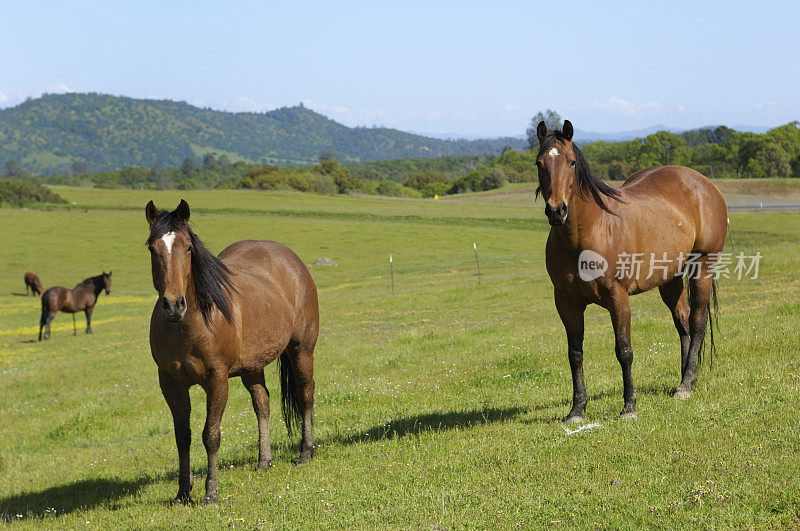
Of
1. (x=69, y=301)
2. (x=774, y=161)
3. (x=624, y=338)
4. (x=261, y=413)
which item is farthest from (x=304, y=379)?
(x=774, y=161)

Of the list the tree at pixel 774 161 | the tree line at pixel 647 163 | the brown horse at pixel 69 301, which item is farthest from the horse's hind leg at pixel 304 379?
the tree at pixel 774 161

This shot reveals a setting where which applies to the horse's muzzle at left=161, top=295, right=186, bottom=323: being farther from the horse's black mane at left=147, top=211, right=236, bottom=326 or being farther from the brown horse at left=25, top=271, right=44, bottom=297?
the brown horse at left=25, top=271, right=44, bottom=297

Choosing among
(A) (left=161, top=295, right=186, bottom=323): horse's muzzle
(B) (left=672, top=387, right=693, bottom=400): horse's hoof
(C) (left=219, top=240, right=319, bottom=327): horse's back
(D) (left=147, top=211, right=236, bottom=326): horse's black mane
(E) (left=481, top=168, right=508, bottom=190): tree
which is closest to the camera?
(A) (left=161, top=295, right=186, bottom=323): horse's muzzle

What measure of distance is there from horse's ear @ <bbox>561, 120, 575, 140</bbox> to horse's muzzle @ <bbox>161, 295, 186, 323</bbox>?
14.3 ft

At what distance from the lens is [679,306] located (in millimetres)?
9617

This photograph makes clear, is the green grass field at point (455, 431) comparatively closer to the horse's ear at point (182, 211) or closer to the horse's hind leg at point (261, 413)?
the horse's hind leg at point (261, 413)

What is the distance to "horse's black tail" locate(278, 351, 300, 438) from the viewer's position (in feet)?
28.7

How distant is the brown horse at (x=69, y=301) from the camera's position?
96.3 feet

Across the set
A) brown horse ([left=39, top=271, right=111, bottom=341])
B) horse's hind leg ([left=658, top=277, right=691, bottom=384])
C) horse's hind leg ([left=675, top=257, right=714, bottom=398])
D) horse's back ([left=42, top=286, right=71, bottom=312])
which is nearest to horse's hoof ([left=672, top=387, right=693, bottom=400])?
horse's hind leg ([left=675, top=257, right=714, bottom=398])

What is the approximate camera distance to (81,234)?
228ft

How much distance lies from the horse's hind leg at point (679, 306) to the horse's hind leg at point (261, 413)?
5929mm

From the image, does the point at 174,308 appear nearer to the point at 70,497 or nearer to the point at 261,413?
the point at 261,413

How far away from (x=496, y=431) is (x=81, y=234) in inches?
2806

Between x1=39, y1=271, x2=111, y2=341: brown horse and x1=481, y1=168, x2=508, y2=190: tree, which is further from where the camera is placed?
x1=481, y1=168, x2=508, y2=190: tree
